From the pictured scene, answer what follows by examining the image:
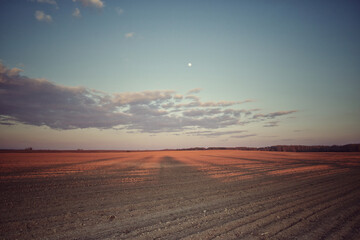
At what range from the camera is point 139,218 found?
6.21m

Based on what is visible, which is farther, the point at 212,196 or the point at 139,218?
the point at 212,196

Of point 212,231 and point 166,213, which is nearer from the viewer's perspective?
point 212,231

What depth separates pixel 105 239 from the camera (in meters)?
4.77

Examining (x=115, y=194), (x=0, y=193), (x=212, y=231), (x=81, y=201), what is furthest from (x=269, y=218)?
(x=0, y=193)

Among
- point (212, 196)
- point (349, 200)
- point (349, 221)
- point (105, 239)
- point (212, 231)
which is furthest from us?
point (212, 196)

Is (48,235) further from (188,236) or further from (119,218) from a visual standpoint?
(188,236)

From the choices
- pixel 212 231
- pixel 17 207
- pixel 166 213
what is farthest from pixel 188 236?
pixel 17 207

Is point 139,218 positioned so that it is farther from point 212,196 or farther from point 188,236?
point 212,196

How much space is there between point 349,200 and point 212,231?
7.56m

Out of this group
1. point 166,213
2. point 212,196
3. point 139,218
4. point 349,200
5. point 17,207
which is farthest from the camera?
point 212,196

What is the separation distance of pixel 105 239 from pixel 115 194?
524 cm

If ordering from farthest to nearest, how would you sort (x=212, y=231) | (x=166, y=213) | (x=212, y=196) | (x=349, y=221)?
1. (x=212, y=196)
2. (x=166, y=213)
3. (x=349, y=221)
4. (x=212, y=231)

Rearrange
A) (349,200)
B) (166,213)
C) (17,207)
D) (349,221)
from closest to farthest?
(349,221)
(166,213)
(17,207)
(349,200)

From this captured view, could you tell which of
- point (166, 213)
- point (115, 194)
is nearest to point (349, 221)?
point (166, 213)
